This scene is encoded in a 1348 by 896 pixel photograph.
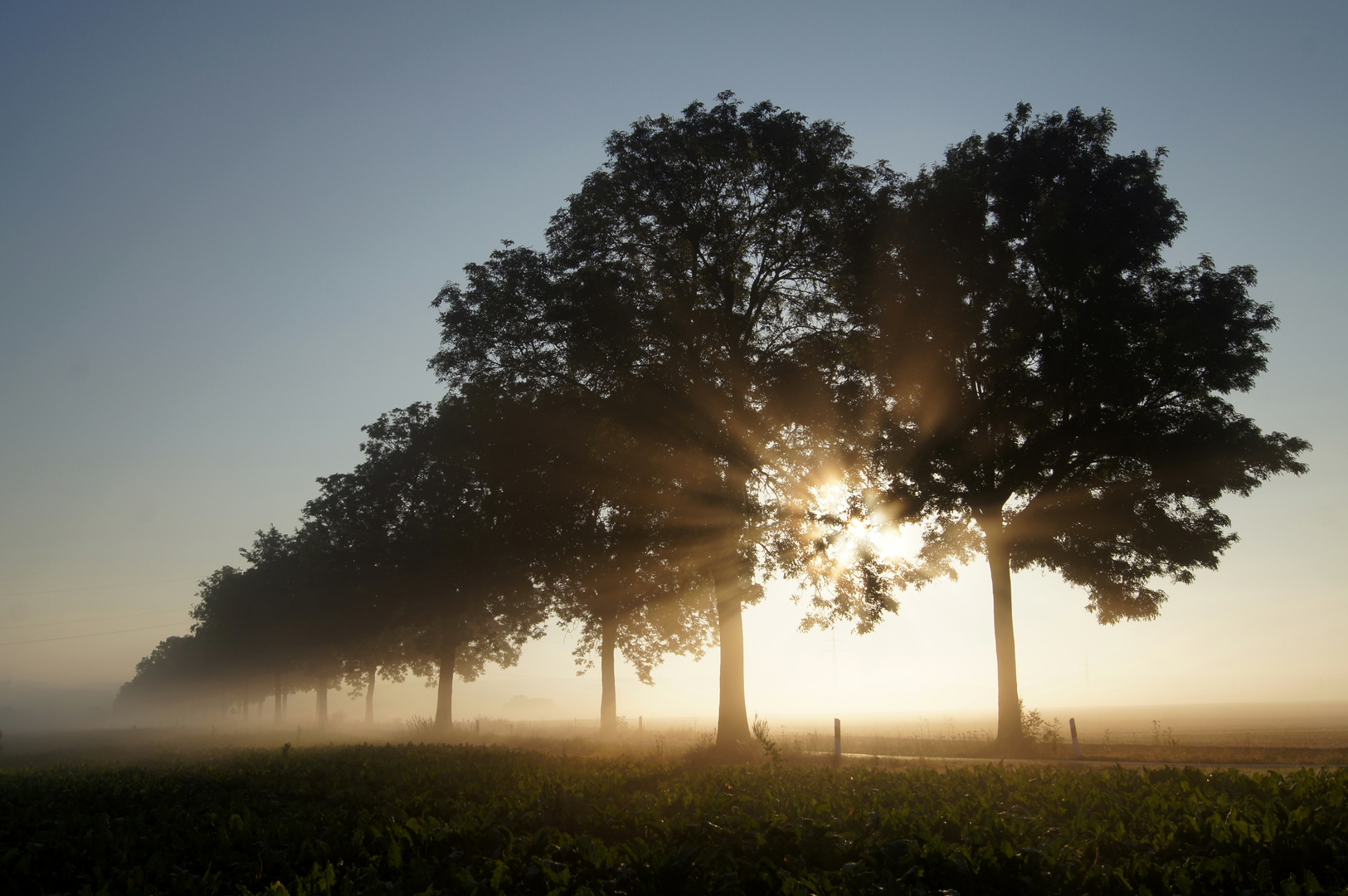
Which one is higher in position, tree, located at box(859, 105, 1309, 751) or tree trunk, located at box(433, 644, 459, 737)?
tree, located at box(859, 105, 1309, 751)

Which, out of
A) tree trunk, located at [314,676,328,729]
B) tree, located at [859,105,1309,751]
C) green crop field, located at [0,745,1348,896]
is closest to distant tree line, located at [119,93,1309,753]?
tree, located at [859,105,1309,751]

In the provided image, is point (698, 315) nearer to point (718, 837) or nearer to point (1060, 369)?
point (1060, 369)

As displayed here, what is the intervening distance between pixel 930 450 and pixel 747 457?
17.9 feet

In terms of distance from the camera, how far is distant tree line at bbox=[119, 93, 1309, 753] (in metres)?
21.4

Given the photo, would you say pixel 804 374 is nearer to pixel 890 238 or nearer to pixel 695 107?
pixel 890 238

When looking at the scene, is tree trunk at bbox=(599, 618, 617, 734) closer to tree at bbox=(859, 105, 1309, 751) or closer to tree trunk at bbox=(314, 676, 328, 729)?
tree at bbox=(859, 105, 1309, 751)

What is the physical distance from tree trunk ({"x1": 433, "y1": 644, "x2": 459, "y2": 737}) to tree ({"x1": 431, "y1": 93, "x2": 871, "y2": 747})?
20.9 m

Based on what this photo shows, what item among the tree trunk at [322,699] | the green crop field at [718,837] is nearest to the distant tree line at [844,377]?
the green crop field at [718,837]

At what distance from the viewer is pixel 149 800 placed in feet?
31.4

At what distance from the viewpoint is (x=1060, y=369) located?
21359mm

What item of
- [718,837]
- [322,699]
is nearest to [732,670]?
[718,837]

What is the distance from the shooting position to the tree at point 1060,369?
21.2m

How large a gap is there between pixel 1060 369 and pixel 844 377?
18.9ft

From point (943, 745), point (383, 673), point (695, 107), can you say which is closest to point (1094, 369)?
point (943, 745)
